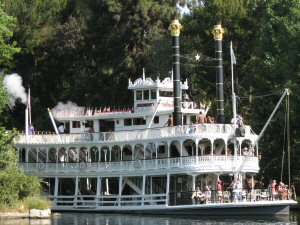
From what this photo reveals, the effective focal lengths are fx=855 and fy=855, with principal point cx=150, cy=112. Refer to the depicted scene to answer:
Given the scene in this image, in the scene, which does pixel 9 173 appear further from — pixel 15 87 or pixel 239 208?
pixel 15 87

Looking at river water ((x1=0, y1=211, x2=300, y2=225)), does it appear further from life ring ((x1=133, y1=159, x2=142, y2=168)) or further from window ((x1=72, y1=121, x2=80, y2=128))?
window ((x1=72, y1=121, x2=80, y2=128))

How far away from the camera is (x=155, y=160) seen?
55281 mm

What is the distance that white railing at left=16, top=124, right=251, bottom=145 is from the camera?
53.3 m

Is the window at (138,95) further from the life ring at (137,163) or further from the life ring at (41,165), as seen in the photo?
the life ring at (41,165)

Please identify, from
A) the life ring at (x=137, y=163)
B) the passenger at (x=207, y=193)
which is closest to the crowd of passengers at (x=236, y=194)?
the passenger at (x=207, y=193)

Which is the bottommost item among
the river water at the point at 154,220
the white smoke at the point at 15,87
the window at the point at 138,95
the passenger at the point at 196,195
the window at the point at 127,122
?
the river water at the point at 154,220

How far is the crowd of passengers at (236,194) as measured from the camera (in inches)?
2028

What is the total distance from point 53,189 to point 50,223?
16214 mm

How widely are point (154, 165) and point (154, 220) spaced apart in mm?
6836

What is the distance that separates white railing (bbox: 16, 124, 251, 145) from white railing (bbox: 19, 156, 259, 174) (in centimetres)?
155

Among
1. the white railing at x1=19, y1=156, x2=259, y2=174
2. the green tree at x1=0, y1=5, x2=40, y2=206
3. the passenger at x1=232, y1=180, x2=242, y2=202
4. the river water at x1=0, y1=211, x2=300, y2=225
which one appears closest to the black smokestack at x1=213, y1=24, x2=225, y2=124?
the white railing at x1=19, y1=156, x2=259, y2=174

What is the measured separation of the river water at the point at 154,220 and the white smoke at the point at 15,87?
2708cm

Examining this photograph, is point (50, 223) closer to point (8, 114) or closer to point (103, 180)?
point (103, 180)

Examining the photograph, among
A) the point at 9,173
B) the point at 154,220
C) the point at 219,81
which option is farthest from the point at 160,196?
the point at 9,173
